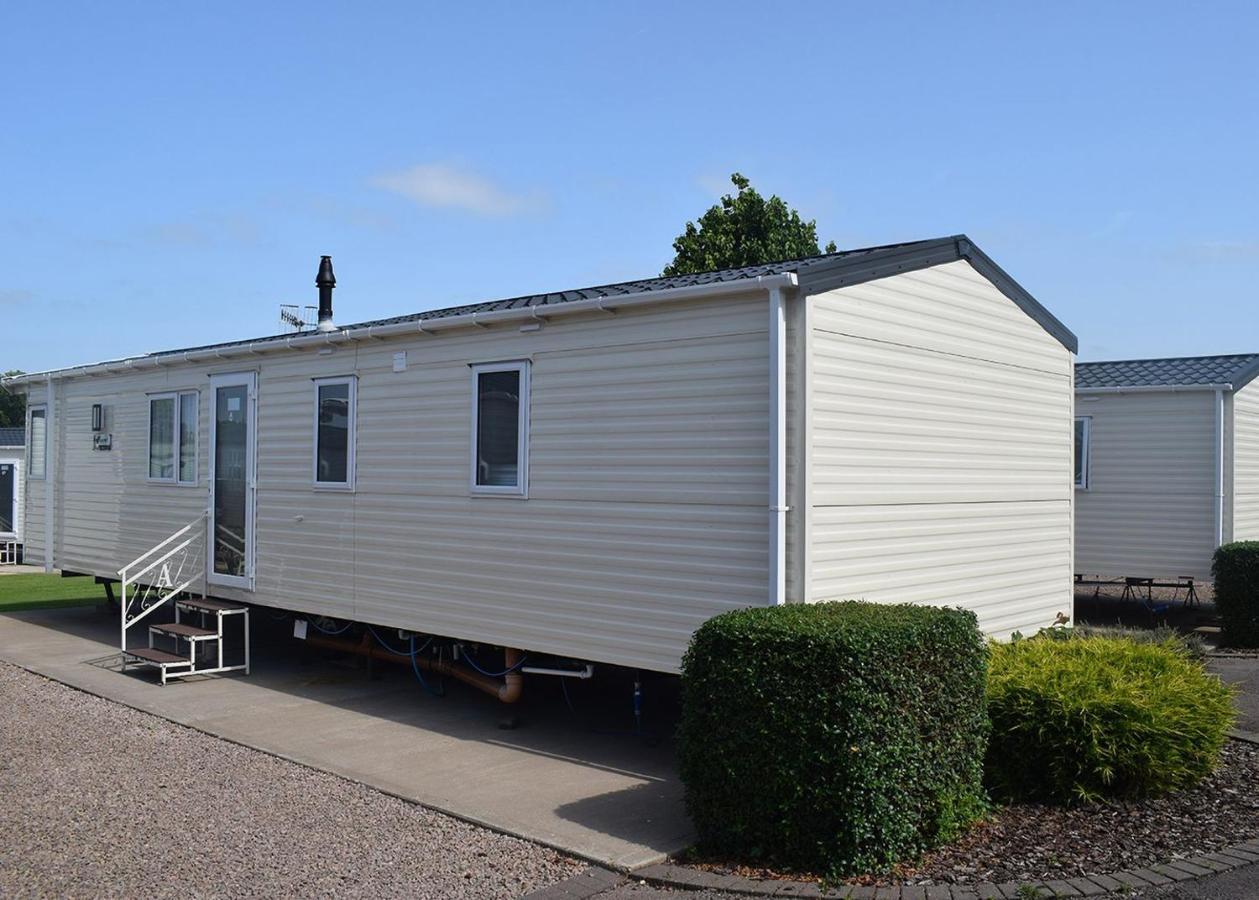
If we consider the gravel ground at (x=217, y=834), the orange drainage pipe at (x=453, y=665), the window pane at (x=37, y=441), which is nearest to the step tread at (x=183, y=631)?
the orange drainage pipe at (x=453, y=665)

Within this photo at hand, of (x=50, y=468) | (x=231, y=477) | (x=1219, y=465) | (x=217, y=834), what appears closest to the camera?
(x=217, y=834)

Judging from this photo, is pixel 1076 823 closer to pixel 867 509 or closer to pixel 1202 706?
pixel 1202 706

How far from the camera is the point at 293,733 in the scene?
804cm

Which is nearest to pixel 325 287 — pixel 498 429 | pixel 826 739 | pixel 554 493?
pixel 498 429

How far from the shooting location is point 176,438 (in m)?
11.7

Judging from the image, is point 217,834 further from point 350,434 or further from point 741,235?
point 741,235

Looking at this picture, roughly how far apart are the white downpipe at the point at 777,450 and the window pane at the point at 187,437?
283 inches

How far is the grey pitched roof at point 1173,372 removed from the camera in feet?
43.8

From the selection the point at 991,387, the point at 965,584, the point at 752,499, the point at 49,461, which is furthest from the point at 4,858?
the point at 49,461

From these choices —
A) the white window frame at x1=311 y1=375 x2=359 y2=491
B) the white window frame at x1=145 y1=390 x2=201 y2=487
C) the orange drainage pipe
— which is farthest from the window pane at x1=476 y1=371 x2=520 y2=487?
the white window frame at x1=145 y1=390 x2=201 y2=487

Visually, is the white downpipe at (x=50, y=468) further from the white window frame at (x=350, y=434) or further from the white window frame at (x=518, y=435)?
the white window frame at (x=518, y=435)

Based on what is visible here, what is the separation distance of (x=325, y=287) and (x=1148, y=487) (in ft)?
32.6

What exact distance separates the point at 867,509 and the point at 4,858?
501 centimetres

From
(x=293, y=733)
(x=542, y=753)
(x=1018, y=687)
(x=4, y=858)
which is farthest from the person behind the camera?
(x=293, y=733)
